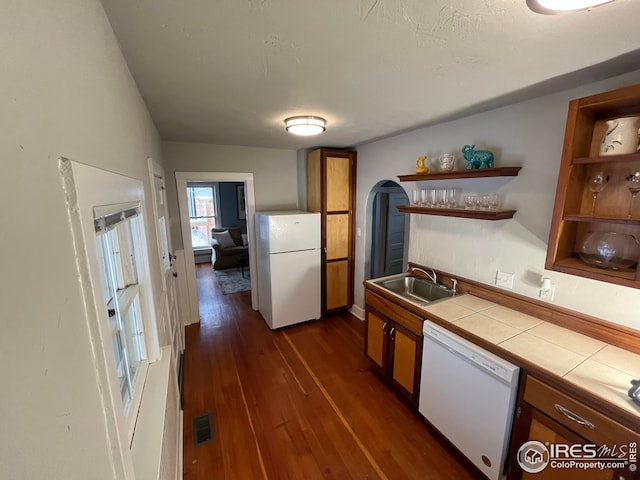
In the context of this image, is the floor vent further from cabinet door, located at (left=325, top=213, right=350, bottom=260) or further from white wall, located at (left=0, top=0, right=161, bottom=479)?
cabinet door, located at (left=325, top=213, right=350, bottom=260)

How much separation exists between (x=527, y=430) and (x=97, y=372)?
1.90 metres

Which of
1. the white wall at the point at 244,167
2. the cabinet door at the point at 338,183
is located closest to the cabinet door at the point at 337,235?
the cabinet door at the point at 338,183

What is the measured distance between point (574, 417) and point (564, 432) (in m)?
0.10

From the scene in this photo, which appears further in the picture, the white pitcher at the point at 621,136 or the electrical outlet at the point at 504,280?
the electrical outlet at the point at 504,280

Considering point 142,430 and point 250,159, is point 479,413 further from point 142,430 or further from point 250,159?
point 250,159

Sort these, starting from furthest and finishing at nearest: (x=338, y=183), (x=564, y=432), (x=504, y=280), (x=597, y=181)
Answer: (x=338, y=183) → (x=504, y=280) → (x=597, y=181) → (x=564, y=432)

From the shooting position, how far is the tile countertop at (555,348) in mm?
1226

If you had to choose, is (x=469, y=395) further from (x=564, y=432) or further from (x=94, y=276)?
(x=94, y=276)

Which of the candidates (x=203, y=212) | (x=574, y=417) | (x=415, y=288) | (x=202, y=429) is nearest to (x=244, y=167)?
(x=415, y=288)

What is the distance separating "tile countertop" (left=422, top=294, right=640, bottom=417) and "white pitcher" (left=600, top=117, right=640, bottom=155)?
40.8 inches

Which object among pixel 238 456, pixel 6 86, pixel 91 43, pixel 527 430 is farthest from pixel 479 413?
pixel 91 43

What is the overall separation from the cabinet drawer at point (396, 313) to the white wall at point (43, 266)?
185 cm

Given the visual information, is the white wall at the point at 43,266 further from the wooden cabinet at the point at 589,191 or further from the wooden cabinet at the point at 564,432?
the wooden cabinet at the point at 589,191

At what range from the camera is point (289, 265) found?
3.34m
